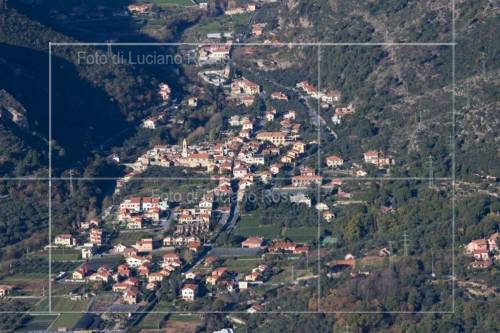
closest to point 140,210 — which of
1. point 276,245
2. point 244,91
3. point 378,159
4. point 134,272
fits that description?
point 134,272

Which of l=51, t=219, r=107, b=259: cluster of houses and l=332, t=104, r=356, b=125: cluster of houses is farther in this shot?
l=332, t=104, r=356, b=125: cluster of houses

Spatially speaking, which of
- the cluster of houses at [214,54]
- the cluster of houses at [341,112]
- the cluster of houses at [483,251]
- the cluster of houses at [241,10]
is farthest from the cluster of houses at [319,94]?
the cluster of houses at [483,251]

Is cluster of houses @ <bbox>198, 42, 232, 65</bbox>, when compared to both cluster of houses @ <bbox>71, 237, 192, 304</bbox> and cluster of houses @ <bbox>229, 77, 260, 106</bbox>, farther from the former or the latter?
cluster of houses @ <bbox>71, 237, 192, 304</bbox>

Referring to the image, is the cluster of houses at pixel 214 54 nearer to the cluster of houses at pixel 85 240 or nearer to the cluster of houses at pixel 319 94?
the cluster of houses at pixel 319 94

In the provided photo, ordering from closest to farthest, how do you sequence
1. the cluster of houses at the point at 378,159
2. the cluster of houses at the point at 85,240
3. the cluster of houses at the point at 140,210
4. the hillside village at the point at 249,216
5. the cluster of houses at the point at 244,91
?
1. the hillside village at the point at 249,216
2. the cluster of houses at the point at 85,240
3. the cluster of houses at the point at 140,210
4. the cluster of houses at the point at 378,159
5. the cluster of houses at the point at 244,91

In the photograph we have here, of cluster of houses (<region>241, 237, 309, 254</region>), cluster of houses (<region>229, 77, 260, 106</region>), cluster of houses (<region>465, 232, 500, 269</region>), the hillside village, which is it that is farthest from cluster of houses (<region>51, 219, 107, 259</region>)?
cluster of houses (<region>229, 77, 260, 106</region>)

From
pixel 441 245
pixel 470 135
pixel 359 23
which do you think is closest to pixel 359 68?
pixel 359 23

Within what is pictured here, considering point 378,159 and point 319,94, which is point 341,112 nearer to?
point 319,94

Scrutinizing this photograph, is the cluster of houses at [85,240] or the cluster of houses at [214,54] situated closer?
the cluster of houses at [85,240]

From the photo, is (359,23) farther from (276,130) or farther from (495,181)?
(495,181)
